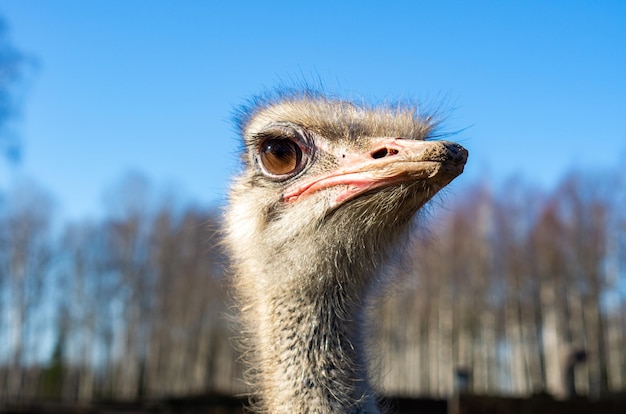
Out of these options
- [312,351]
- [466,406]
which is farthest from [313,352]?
[466,406]

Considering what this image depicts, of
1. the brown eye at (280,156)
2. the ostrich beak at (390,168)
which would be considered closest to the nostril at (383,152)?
the ostrich beak at (390,168)

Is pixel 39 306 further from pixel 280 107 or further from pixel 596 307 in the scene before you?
pixel 280 107

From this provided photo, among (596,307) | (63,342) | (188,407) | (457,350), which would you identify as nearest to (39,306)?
(63,342)

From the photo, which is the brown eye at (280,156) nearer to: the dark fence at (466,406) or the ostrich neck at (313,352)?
the ostrich neck at (313,352)

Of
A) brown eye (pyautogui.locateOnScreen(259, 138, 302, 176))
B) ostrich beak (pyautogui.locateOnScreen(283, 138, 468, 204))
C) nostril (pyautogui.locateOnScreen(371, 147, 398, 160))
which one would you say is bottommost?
ostrich beak (pyautogui.locateOnScreen(283, 138, 468, 204))

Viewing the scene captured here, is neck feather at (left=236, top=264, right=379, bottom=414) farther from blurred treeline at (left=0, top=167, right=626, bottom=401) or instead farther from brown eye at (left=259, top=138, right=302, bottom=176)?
blurred treeline at (left=0, top=167, right=626, bottom=401)

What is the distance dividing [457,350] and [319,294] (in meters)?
26.4

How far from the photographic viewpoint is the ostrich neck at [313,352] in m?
2.26

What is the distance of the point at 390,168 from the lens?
2.19 m

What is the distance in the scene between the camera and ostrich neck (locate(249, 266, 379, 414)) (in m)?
2.26

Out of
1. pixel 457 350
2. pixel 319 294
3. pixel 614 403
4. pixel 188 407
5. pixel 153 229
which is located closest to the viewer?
pixel 319 294

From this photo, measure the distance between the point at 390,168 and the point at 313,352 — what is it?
715 mm

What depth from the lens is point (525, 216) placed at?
25.0m

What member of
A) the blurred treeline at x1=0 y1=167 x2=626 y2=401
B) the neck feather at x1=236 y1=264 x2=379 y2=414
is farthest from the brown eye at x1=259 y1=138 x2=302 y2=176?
the blurred treeline at x1=0 y1=167 x2=626 y2=401
